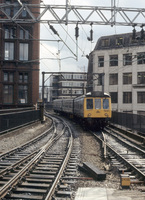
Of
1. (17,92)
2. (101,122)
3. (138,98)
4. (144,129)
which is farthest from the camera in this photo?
(138,98)

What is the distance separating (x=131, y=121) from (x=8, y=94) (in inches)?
762

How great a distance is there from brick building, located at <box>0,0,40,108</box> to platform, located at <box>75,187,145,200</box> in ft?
95.1

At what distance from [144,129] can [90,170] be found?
1155 cm

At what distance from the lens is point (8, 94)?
34.4 meters

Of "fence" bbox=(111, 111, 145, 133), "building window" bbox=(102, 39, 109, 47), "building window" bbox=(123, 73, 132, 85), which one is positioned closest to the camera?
"fence" bbox=(111, 111, 145, 133)

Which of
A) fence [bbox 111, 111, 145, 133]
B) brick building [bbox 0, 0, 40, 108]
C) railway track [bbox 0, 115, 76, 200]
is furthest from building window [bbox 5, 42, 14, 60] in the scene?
railway track [bbox 0, 115, 76, 200]

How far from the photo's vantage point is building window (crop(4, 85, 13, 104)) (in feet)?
112

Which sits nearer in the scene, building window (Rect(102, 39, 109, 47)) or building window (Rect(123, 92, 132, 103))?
building window (Rect(123, 92, 132, 103))

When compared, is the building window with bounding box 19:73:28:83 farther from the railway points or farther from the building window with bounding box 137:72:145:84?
the railway points

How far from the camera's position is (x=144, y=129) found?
59.8 ft

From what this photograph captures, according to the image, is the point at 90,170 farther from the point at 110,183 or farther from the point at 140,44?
the point at 140,44

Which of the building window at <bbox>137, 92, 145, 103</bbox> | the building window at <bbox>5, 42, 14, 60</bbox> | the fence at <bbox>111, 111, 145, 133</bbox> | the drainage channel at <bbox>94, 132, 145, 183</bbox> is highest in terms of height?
the building window at <bbox>5, 42, 14, 60</bbox>

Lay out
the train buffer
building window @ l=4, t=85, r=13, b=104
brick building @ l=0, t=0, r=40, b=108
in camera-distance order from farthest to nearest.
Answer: building window @ l=4, t=85, r=13, b=104 → brick building @ l=0, t=0, r=40, b=108 → the train buffer

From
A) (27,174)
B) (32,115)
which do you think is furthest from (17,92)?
(27,174)
